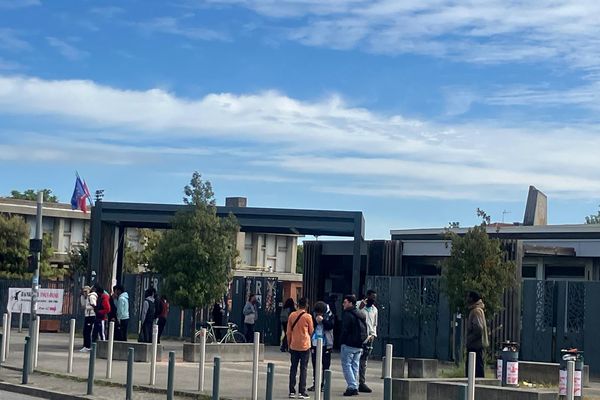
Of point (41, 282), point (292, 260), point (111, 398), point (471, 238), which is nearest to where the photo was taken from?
point (111, 398)

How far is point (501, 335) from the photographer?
30.3 metres

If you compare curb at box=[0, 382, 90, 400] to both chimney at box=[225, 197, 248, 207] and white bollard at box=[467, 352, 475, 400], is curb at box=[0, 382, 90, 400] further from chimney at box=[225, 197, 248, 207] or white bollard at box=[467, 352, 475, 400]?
chimney at box=[225, 197, 248, 207]

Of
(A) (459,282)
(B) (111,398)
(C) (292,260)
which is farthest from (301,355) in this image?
(C) (292,260)

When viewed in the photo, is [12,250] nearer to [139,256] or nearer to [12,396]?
[139,256]

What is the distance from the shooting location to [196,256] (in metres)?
29.6

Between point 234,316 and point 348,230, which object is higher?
point 348,230

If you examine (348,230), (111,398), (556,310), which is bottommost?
(111,398)

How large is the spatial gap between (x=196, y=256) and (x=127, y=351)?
4.65 meters

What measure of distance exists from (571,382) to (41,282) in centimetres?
3151

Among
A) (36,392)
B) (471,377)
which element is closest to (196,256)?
(36,392)

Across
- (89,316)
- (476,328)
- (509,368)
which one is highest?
(476,328)

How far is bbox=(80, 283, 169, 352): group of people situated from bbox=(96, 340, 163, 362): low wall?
143cm

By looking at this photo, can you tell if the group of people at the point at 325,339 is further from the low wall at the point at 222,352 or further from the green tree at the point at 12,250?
the green tree at the point at 12,250

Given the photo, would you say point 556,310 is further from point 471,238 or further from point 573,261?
point 573,261
